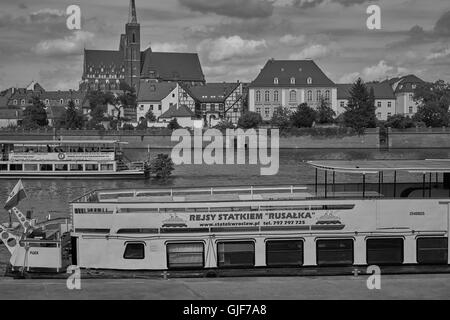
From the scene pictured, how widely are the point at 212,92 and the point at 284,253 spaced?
11025 cm

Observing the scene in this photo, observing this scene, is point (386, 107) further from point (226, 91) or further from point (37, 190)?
point (37, 190)

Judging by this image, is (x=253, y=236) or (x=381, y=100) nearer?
(x=253, y=236)

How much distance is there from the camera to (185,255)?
50.6 feet

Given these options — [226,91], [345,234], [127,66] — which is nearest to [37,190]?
[345,234]

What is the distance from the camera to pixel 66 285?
35.2 feet

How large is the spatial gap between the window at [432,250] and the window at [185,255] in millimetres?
4893

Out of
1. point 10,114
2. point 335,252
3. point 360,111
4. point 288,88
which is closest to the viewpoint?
point 335,252

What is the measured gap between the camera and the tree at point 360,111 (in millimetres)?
96250

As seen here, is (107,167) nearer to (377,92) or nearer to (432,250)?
(432,250)

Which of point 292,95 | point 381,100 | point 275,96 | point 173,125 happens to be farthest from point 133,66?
point 381,100

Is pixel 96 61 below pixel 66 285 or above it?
above

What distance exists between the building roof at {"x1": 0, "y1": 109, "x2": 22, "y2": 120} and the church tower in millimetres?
37067
